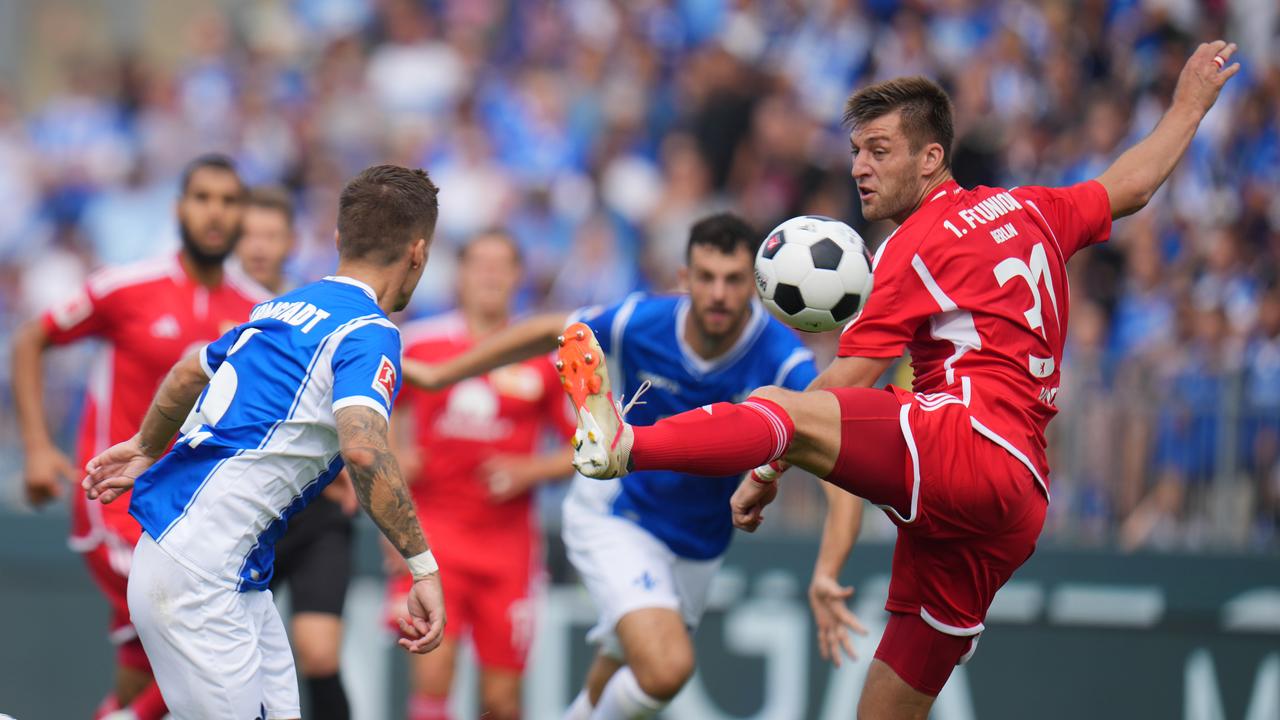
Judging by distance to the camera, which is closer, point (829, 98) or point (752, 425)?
point (752, 425)

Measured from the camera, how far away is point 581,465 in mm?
4727

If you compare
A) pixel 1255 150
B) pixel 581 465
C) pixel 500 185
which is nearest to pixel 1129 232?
pixel 1255 150

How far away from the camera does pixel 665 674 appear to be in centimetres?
659

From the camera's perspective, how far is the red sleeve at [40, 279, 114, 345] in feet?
23.7

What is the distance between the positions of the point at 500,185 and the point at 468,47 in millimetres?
2399

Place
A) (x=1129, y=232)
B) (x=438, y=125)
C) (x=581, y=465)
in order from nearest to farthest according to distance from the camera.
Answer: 1. (x=581, y=465)
2. (x=1129, y=232)
3. (x=438, y=125)

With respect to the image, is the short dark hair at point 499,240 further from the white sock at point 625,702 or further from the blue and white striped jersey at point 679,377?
the white sock at point 625,702

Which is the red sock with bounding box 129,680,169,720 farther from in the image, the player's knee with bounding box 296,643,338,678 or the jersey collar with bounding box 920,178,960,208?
the jersey collar with bounding box 920,178,960,208

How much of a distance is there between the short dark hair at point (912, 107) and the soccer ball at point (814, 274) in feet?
1.43

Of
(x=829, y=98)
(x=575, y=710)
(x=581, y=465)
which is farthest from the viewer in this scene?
(x=829, y=98)

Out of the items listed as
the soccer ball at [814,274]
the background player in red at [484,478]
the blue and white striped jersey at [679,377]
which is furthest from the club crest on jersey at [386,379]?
the background player in red at [484,478]

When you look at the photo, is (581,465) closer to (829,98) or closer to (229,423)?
(229,423)

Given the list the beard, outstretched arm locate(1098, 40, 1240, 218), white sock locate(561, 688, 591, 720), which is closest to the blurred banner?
white sock locate(561, 688, 591, 720)

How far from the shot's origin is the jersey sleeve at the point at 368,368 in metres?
4.61
